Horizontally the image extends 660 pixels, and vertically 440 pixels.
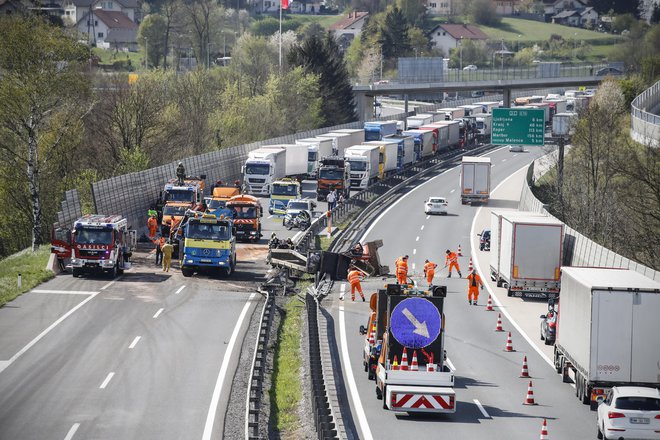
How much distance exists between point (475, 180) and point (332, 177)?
986cm

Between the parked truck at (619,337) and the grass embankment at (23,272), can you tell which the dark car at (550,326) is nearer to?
the parked truck at (619,337)

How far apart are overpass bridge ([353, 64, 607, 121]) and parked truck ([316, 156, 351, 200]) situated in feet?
211

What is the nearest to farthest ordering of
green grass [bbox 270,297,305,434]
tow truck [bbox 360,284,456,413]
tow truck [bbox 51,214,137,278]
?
tow truck [bbox 360,284,456,413]
green grass [bbox 270,297,305,434]
tow truck [bbox 51,214,137,278]

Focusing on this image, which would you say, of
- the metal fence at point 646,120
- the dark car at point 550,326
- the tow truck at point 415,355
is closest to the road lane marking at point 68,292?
the dark car at point 550,326

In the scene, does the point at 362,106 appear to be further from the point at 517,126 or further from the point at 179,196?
the point at 179,196

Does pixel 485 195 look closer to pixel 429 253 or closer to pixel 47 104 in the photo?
pixel 429 253

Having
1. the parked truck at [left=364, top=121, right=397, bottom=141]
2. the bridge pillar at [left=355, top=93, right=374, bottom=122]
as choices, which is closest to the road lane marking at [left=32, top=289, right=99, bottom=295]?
the parked truck at [left=364, top=121, right=397, bottom=141]

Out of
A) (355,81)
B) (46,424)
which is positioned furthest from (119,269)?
(355,81)

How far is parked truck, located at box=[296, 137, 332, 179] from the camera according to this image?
9329 centimetres

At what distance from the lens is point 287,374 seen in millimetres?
34250

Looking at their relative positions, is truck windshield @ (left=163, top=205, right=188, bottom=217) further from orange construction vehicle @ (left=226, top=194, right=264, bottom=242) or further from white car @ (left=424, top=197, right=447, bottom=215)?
white car @ (left=424, top=197, right=447, bottom=215)

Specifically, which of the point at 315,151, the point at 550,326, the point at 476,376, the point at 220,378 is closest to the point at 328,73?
the point at 315,151

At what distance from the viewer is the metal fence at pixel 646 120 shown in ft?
285

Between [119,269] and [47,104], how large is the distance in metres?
12.6
